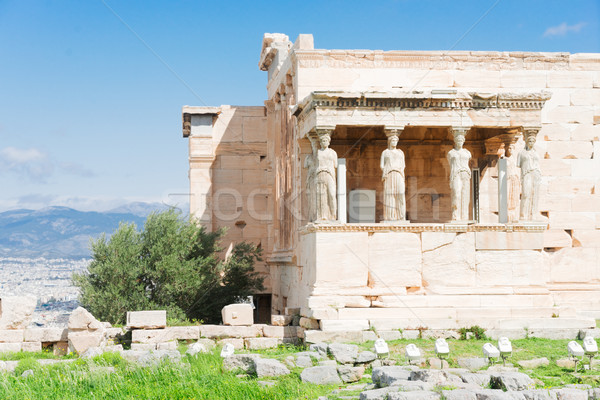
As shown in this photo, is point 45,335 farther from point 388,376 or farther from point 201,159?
point 201,159

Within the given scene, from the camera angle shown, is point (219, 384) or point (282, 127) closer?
point (219, 384)

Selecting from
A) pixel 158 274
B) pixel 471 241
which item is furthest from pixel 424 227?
pixel 158 274

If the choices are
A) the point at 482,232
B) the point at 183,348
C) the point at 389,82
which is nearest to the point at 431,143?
the point at 389,82

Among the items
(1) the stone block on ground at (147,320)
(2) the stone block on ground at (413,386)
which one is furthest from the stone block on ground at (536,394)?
(1) the stone block on ground at (147,320)

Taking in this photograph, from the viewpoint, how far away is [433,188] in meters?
18.2

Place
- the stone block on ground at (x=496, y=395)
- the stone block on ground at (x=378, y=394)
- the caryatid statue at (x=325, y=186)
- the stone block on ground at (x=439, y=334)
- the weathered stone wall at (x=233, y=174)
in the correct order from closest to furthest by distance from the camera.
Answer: the stone block on ground at (x=496, y=395), the stone block on ground at (x=378, y=394), the stone block on ground at (x=439, y=334), the caryatid statue at (x=325, y=186), the weathered stone wall at (x=233, y=174)

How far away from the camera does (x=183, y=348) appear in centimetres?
1487

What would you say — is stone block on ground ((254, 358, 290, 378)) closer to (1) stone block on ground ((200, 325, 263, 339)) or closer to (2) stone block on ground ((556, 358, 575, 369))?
(2) stone block on ground ((556, 358, 575, 369))

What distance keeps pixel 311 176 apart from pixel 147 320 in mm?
4209

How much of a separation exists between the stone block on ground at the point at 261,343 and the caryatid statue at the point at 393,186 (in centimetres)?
315

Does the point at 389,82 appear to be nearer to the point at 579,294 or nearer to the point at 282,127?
the point at 282,127

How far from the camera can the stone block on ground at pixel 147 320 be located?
16.2m

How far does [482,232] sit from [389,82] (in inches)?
157

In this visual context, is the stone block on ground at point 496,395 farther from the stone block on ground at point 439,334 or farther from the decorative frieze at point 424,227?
the decorative frieze at point 424,227
